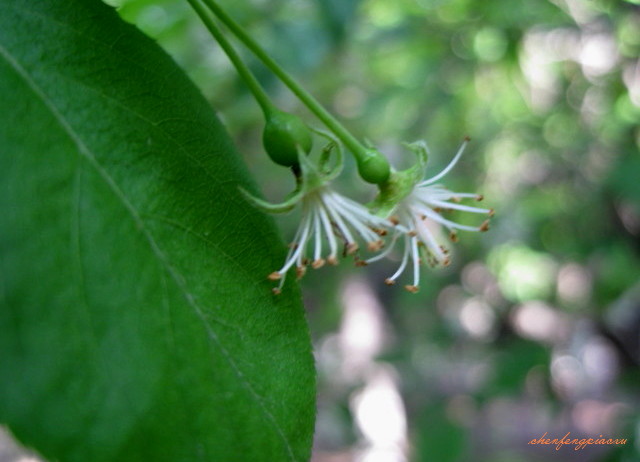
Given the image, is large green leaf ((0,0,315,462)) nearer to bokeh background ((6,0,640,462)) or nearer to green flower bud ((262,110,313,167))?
green flower bud ((262,110,313,167))

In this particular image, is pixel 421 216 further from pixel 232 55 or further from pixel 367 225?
pixel 232 55

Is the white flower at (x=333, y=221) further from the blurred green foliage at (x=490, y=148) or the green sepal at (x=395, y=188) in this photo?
the blurred green foliage at (x=490, y=148)

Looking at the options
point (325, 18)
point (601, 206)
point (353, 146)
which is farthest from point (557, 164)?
point (353, 146)

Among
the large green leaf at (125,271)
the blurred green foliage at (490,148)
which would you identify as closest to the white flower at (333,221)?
the large green leaf at (125,271)

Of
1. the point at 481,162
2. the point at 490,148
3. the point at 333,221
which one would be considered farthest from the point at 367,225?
the point at 490,148

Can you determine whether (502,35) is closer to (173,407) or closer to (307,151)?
(307,151)
